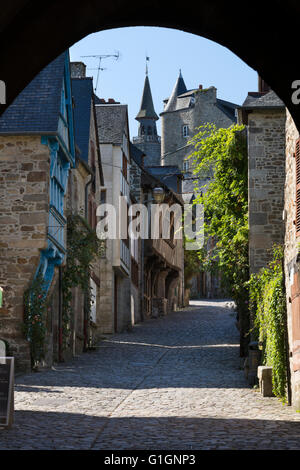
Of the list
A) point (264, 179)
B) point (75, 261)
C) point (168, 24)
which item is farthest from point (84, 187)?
point (168, 24)

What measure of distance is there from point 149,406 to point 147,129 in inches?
3089

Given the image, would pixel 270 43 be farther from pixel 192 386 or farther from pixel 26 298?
pixel 26 298

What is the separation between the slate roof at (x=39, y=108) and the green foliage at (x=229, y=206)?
386 centimetres

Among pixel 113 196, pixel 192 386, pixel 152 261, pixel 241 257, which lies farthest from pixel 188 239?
pixel 192 386

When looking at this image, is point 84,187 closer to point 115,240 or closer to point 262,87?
point 115,240

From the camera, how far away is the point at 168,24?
6938mm

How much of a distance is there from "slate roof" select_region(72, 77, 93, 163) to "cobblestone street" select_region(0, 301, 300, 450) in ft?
17.9

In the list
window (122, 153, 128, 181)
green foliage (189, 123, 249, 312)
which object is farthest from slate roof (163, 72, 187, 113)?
green foliage (189, 123, 249, 312)

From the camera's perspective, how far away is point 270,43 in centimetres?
655

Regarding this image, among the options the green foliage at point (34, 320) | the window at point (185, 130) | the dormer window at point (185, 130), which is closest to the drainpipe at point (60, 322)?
the green foliage at point (34, 320)

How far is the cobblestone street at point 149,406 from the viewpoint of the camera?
743 cm

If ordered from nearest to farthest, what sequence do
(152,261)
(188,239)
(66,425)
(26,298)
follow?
(66,425), (26,298), (152,261), (188,239)

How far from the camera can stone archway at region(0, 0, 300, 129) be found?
6238 millimetres
